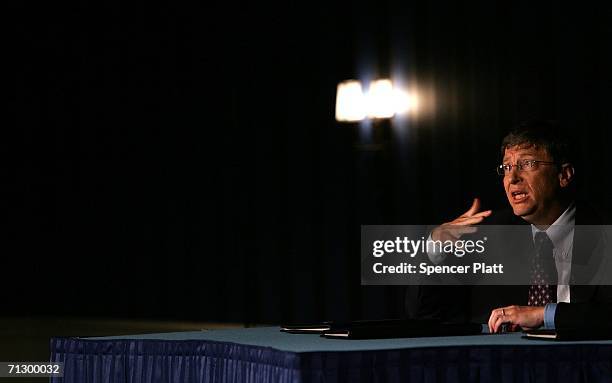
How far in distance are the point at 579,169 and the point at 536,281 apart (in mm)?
307

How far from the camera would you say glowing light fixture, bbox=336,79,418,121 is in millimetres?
7148

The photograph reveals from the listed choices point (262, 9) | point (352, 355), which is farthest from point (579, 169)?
point (262, 9)

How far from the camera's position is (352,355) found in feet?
5.87

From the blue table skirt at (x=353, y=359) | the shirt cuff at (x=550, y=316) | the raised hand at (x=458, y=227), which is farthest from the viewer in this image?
the raised hand at (x=458, y=227)

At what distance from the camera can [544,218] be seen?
8.55ft

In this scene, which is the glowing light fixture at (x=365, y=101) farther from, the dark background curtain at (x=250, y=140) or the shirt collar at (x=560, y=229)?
the shirt collar at (x=560, y=229)

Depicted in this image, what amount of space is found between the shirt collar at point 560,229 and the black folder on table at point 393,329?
54cm

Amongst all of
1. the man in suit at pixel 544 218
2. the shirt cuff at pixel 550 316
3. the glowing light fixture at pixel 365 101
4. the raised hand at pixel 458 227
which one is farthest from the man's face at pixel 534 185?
the glowing light fixture at pixel 365 101

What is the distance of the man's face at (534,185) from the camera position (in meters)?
2.58

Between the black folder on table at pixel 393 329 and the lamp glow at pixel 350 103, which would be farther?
the lamp glow at pixel 350 103

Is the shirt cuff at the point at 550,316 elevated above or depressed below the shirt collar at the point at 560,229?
below

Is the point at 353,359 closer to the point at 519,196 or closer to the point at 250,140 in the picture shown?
the point at 519,196

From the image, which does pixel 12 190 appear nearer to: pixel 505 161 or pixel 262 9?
pixel 262 9

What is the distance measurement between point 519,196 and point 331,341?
81 cm
